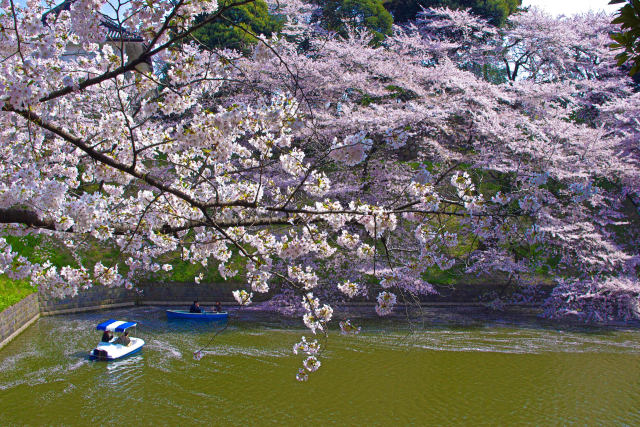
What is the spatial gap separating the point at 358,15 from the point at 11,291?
19847 millimetres

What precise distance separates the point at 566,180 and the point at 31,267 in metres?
16.3

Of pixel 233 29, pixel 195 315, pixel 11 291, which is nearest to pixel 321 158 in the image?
pixel 195 315

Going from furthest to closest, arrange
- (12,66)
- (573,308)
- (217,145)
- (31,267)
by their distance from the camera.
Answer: (573,308) < (31,267) < (217,145) < (12,66)

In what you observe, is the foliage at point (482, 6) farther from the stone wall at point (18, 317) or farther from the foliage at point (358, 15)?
the stone wall at point (18, 317)

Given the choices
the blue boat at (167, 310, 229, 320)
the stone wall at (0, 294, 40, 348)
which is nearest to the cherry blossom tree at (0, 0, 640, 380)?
the blue boat at (167, 310, 229, 320)

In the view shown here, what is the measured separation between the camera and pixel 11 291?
13633 mm

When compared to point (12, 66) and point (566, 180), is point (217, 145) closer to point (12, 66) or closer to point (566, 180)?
point (12, 66)

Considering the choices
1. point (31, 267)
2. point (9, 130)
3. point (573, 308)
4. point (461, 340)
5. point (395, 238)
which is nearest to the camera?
point (31, 267)

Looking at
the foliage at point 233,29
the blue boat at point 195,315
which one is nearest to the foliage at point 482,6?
the foliage at point 233,29

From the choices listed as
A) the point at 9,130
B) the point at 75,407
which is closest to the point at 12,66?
the point at 9,130

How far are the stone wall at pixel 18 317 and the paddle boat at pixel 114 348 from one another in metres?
2.39

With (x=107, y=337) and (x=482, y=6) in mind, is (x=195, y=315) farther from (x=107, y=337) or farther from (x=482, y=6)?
(x=482, y=6)

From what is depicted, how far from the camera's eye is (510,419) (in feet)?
28.1

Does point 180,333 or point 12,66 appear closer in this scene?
point 12,66
